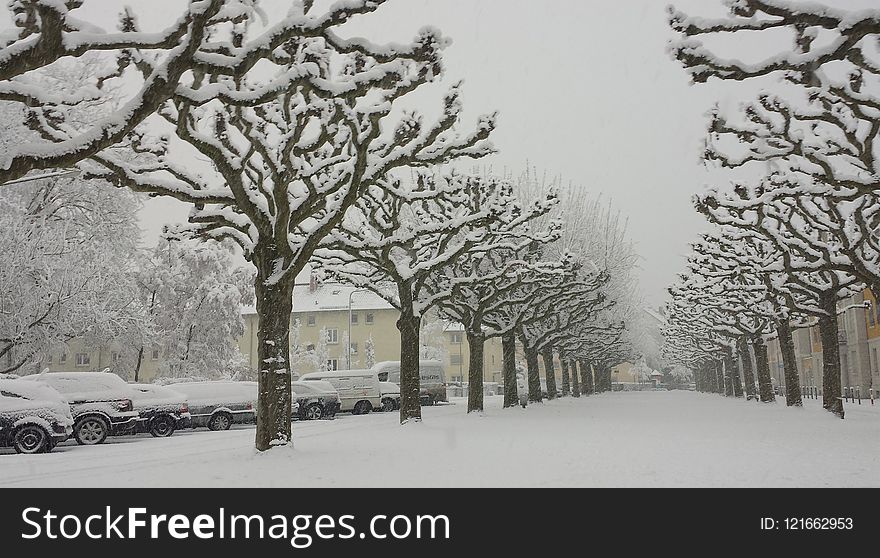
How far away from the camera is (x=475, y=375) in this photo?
2714 centimetres

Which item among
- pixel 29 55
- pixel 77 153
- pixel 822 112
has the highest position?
pixel 822 112

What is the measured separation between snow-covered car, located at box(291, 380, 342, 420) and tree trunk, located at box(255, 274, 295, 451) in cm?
1598

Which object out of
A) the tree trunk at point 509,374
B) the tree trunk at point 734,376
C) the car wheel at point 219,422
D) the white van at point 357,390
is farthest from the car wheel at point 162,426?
the tree trunk at point 734,376

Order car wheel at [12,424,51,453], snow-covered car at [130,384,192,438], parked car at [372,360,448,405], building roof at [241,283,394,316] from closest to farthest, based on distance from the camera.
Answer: car wheel at [12,424,51,453] < snow-covered car at [130,384,192,438] < parked car at [372,360,448,405] < building roof at [241,283,394,316]

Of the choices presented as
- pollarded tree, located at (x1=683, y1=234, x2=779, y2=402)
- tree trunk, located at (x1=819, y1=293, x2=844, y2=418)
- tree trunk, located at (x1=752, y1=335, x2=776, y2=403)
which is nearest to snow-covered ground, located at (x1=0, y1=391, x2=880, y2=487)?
tree trunk, located at (x1=819, y1=293, x2=844, y2=418)

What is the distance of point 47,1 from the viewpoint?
24.5 ft

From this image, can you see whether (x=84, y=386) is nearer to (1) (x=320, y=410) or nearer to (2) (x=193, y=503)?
(1) (x=320, y=410)

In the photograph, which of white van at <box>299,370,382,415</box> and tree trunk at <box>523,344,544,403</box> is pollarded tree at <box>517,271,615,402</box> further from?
white van at <box>299,370,382,415</box>

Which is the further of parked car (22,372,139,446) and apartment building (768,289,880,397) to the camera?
apartment building (768,289,880,397)

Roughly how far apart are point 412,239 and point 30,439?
9437 mm

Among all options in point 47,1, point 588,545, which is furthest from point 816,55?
point 47,1

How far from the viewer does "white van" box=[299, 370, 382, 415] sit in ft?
111

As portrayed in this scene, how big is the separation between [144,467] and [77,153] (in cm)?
472

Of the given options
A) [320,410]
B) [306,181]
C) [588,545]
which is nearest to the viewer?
[588,545]
